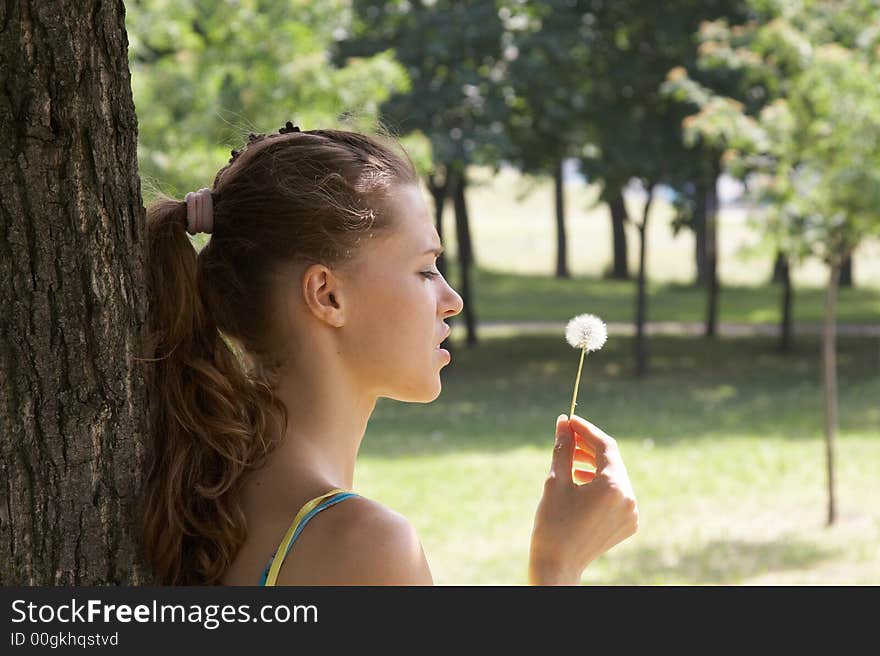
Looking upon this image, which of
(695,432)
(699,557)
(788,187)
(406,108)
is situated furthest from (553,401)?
(699,557)

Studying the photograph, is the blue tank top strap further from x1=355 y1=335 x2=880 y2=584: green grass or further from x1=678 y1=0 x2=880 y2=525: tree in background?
x1=678 y1=0 x2=880 y2=525: tree in background

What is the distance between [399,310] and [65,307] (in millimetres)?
483

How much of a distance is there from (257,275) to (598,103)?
1667 centimetres

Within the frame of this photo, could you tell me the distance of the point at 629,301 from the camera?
28.1 meters

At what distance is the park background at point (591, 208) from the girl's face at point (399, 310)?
4.67 m

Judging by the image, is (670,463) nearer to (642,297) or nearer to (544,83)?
(642,297)

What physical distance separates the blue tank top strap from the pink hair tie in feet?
1.55

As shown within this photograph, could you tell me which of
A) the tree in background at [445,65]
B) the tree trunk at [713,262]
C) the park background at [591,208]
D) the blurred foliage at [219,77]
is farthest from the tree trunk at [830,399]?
the tree trunk at [713,262]

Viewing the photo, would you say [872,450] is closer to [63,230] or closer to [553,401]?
[553,401]

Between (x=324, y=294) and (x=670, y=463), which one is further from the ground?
(x=324, y=294)

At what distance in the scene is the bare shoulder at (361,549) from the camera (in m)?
1.57

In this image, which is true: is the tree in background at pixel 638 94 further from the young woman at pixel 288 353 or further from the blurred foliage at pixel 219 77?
the young woman at pixel 288 353

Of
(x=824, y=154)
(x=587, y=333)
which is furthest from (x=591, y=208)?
(x=587, y=333)

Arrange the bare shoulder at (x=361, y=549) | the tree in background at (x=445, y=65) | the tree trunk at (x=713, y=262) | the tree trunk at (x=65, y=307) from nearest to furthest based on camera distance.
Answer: the bare shoulder at (x=361, y=549), the tree trunk at (x=65, y=307), the tree in background at (x=445, y=65), the tree trunk at (x=713, y=262)
